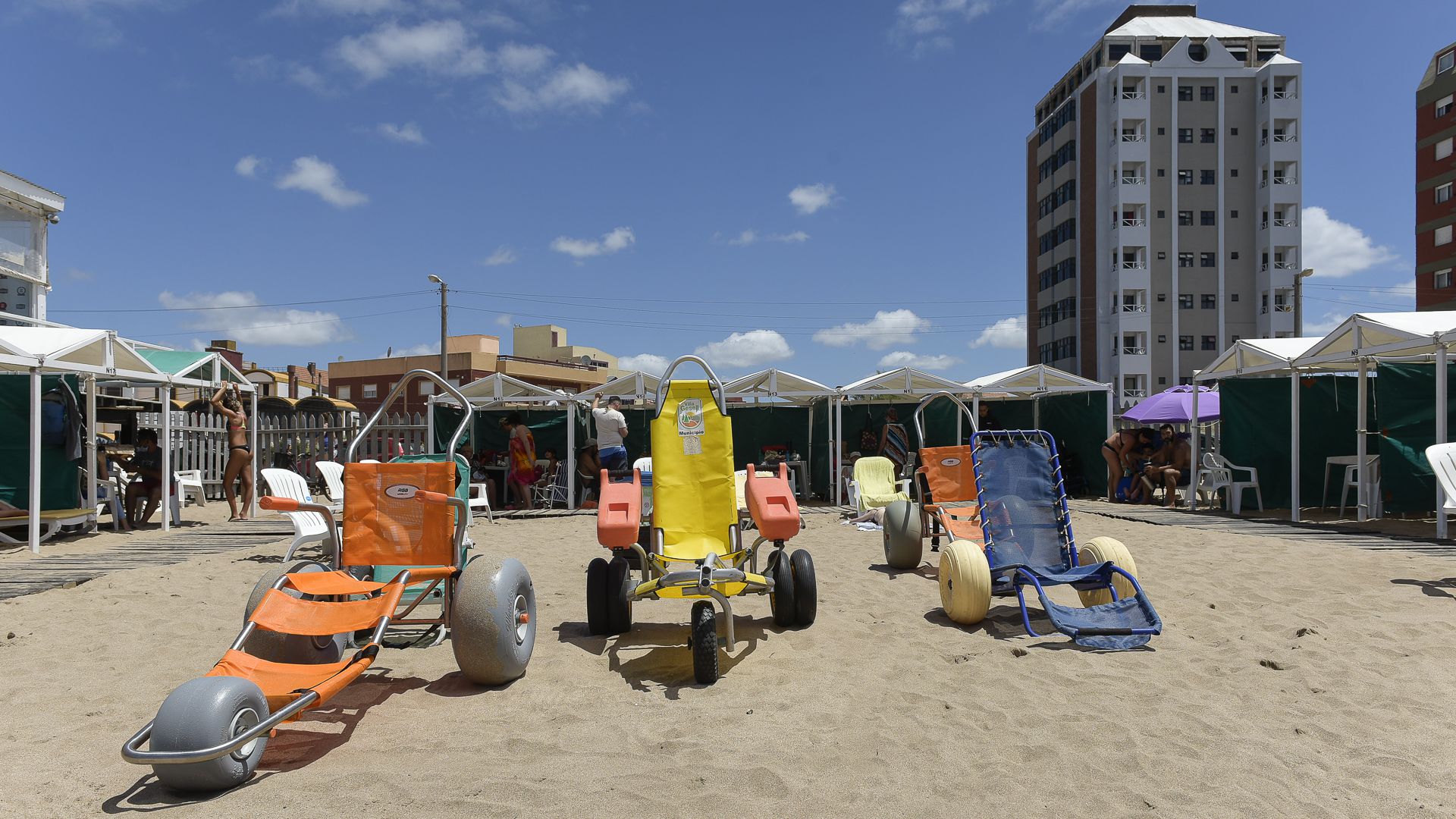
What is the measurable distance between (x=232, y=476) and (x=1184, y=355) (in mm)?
46263

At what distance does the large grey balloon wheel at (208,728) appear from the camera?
2730 millimetres

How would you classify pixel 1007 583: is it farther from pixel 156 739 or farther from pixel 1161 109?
pixel 1161 109

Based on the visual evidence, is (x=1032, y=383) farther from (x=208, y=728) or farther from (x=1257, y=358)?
(x=208, y=728)

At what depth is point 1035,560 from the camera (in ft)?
19.4

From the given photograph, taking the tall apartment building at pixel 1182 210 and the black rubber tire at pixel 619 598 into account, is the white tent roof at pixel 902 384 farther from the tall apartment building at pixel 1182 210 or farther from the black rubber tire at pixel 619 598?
the tall apartment building at pixel 1182 210

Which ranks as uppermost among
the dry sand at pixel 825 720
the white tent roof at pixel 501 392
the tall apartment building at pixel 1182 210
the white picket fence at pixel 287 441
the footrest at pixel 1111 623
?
the tall apartment building at pixel 1182 210

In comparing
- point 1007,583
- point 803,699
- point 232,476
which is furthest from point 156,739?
point 232,476

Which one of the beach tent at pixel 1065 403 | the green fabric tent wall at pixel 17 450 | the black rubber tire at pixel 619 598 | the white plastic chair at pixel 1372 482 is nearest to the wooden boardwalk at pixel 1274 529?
the white plastic chair at pixel 1372 482

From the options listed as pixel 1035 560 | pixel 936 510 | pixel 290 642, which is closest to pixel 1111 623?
pixel 1035 560

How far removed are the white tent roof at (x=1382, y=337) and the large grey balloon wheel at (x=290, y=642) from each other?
11067 millimetres

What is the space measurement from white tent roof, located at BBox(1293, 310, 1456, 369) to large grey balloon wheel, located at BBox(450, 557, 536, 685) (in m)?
10.3

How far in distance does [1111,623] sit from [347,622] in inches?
160

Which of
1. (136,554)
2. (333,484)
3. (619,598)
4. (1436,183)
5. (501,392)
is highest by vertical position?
(1436,183)

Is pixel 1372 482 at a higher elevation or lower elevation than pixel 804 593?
higher
